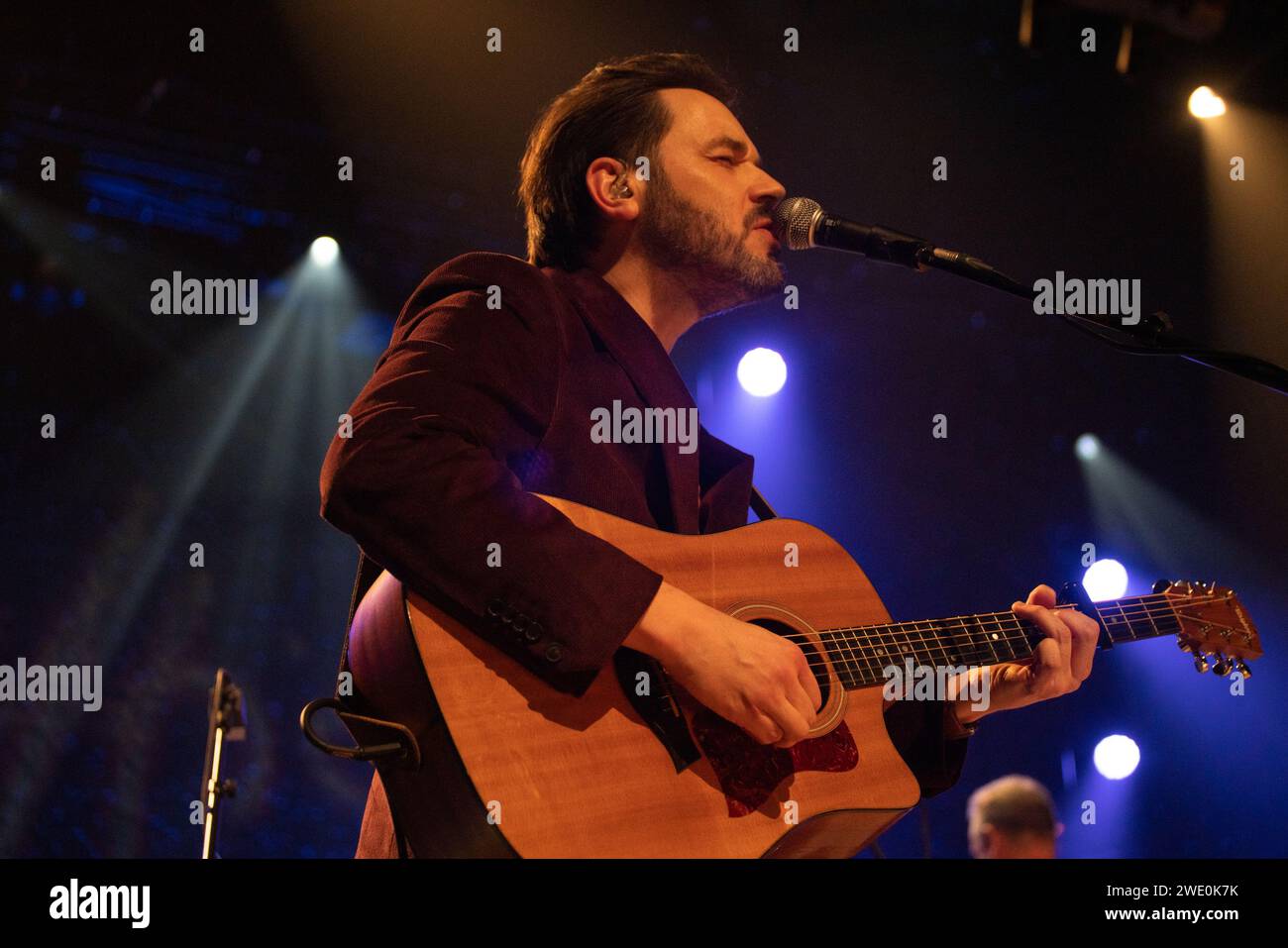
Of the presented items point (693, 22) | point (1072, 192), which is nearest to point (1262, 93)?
point (1072, 192)

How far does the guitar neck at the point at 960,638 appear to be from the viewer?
2.21 meters

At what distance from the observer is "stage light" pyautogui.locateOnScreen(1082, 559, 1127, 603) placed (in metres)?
5.73

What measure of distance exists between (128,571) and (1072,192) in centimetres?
577

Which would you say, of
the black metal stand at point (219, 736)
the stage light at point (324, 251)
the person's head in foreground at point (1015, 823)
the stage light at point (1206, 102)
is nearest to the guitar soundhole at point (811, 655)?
the black metal stand at point (219, 736)

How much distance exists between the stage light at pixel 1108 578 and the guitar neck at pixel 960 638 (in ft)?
10.5

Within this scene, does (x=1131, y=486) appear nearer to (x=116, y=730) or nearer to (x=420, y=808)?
(x=420, y=808)

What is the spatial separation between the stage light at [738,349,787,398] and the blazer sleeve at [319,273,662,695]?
401 cm

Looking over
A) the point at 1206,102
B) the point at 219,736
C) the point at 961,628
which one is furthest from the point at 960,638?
the point at 1206,102

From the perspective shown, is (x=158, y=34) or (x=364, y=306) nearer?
(x=158, y=34)

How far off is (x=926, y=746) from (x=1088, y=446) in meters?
3.99

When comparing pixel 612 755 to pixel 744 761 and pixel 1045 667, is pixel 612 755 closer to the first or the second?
pixel 744 761

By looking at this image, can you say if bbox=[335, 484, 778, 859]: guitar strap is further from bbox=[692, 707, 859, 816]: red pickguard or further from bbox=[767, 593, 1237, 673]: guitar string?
bbox=[767, 593, 1237, 673]: guitar string
